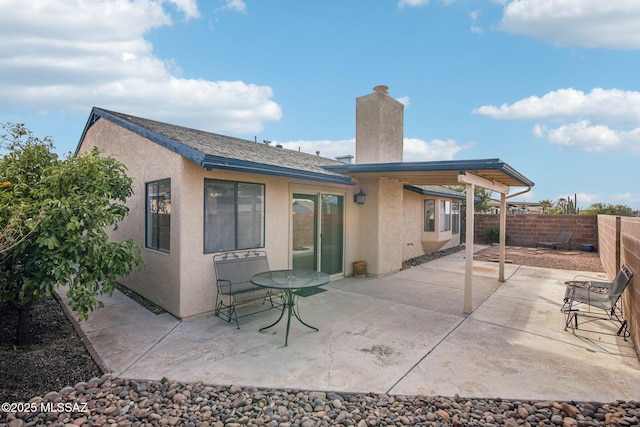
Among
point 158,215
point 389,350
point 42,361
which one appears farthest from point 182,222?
point 389,350

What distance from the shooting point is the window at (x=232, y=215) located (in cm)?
560

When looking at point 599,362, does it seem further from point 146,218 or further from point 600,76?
point 600,76

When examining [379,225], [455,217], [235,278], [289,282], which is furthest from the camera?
[455,217]

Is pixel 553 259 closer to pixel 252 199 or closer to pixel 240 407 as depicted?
pixel 252 199

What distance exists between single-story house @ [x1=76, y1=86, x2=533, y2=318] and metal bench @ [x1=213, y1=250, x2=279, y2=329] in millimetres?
179

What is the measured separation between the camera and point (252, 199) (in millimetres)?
6219

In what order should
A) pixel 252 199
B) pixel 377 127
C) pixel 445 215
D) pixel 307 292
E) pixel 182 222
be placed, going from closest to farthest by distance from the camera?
pixel 182 222 → pixel 252 199 → pixel 307 292 → pixel 377 127 → pixel 445 215

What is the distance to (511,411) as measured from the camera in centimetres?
295

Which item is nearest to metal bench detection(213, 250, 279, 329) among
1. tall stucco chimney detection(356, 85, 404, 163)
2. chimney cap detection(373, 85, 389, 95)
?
tall stucco chimney detection(356, 85, 404, 163)

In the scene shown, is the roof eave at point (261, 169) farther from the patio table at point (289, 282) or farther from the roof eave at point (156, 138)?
the patio table at point (289, 282)

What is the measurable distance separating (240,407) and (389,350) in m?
2.11

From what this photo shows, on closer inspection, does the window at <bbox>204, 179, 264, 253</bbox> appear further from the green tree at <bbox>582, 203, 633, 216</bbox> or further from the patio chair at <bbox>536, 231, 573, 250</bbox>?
the green tree at <bbox>582, 203, 633, 216</bbox>

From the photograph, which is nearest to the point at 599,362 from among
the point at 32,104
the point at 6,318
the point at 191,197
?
the point at 191,197

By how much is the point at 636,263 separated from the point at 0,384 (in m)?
8.35
